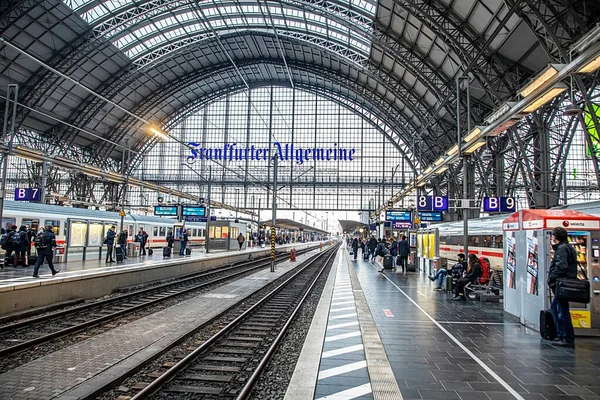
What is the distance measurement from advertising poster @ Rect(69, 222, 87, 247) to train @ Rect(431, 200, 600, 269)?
1929cm

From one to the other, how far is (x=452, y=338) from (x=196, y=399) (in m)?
4.67

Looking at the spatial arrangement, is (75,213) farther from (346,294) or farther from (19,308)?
(346,294)

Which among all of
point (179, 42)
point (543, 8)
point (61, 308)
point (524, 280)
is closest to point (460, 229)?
point (543, 8)

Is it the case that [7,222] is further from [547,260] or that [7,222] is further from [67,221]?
[547,260]

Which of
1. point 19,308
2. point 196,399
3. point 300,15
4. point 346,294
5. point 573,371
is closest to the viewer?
point 196,399

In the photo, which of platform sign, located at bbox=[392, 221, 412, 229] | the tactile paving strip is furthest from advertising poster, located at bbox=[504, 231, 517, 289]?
platform sign, located at bbox=[392, 221, 412, 229]

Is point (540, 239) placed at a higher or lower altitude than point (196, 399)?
higher

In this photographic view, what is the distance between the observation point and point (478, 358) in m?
5.92

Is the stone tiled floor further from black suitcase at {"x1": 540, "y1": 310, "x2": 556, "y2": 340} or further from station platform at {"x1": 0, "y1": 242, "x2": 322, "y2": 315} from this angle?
station platform at {"x1": 0, "y1": 242, "x2": 322, "y2": 315}

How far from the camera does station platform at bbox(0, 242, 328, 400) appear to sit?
4.96m

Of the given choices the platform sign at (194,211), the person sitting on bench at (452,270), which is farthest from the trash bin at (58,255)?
the person sitting on bench at (452,270)

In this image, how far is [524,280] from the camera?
324 inches

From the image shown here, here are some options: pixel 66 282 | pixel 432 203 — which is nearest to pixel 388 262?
pixel 432 203

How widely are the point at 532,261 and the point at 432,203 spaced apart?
490 inches
